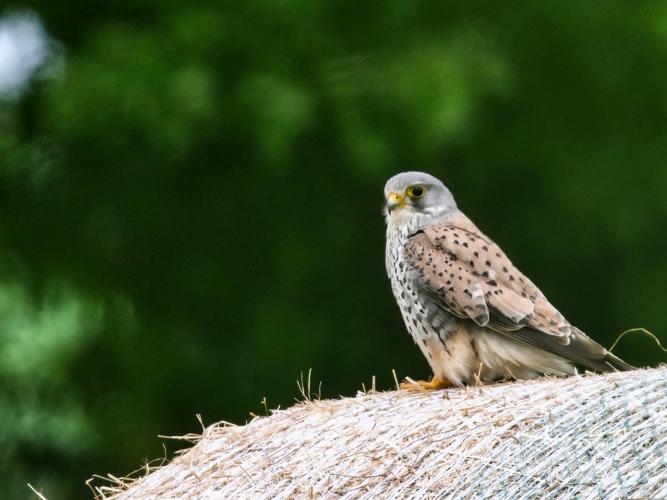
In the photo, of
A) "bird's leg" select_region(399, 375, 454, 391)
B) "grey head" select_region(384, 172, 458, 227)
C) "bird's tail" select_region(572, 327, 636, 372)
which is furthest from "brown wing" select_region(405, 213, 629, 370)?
"bird's leg" select_region(399, 375, 454, 391)

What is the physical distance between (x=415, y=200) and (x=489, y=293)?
0.63 meters

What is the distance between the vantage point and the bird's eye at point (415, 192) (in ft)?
16.5

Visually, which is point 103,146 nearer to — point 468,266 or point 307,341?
point 307,341

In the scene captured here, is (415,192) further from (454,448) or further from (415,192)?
(454,448)

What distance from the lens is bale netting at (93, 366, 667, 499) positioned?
10.6ft

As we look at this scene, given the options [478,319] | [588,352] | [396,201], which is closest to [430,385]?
[478,319]

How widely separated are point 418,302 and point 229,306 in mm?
3390

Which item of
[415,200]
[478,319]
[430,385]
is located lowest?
[430,385]

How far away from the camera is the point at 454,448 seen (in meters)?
3.54

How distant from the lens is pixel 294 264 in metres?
7.93

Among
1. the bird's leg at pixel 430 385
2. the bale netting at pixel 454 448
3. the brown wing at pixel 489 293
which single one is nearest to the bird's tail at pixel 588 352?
the brown wing at pixel 489 293

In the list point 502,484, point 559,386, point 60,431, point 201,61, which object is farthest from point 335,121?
point 502,484

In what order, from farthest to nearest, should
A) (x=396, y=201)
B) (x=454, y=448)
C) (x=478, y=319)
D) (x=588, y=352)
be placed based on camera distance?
(x=396, y=201)
(x=478, y=319)
(x=588, y=352)
(x=454, y=448)

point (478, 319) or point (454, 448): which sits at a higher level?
point (478, 319)
